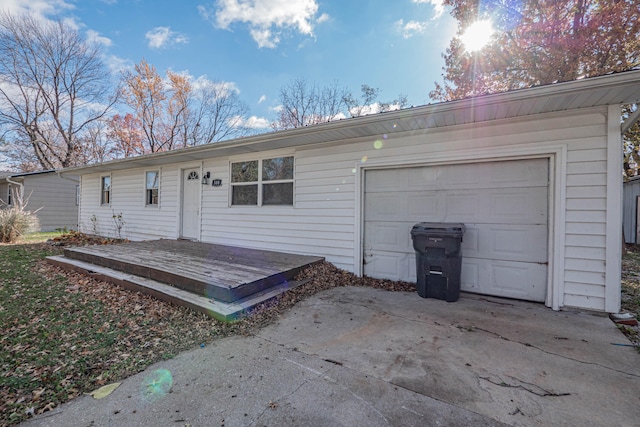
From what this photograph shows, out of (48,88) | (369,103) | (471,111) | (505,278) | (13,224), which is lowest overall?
(505,278)

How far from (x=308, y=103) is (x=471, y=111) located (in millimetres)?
→ 14059

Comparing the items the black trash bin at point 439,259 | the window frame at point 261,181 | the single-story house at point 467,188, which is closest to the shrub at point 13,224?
the single-story house at point 467,188

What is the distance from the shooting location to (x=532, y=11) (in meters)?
7.88

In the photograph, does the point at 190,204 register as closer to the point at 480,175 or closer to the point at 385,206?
the point at 385,206

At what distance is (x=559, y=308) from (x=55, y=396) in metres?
5.16

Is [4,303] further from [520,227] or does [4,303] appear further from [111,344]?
[520,227]

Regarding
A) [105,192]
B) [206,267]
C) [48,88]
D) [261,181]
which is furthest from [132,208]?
[48,88]

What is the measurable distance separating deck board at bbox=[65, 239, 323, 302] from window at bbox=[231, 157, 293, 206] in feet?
3.85

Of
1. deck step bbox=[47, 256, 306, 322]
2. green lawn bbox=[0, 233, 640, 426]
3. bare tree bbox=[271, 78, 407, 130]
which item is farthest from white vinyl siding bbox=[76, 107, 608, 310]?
bare tree bbox=[271, 78, 407, 130]

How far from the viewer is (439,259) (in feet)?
12.6

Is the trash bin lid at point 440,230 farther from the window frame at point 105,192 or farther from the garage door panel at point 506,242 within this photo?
the window frame at point 105,192

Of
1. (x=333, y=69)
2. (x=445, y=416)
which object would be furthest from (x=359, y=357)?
(x=333, y=69)

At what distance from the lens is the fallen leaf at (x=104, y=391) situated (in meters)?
1.87

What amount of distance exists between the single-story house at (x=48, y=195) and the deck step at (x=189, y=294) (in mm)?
11066
